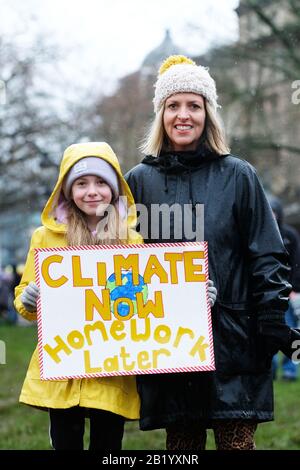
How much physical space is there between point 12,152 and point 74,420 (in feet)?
70.6

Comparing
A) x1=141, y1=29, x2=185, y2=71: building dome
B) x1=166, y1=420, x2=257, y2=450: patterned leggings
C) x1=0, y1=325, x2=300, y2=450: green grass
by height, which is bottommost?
x1=0, y1=325, x2=300, y2=450: green grass

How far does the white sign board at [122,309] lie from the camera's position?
11.4 ft

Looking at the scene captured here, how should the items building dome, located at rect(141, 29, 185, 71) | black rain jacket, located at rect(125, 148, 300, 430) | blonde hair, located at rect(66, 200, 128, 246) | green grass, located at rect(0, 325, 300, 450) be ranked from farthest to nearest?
building dome, located at rect(141, 29, 185, 71) < green grass, located at rect(0, 325, 300, 450) < blonde hair, located at rect(66, 200, 128, 246) < black rain jacket, located at rect(125, 148, 300, 430)

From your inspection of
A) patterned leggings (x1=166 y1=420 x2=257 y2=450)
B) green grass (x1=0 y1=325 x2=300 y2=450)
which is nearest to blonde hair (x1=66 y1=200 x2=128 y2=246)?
patterned leggings (x1=166 y1=420 x2=257 y2=450)

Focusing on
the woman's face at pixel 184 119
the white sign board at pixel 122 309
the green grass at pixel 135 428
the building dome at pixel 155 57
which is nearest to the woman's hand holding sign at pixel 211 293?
the white sign board at pixel 122 309

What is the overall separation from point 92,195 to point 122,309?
51 centimetres

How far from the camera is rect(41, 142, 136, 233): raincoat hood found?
3662 mm

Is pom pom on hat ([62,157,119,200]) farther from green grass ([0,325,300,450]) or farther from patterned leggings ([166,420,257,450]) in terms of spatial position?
green grass ([0,325,300,450])

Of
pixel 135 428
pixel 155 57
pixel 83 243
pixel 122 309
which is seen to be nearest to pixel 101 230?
pixel 83 243

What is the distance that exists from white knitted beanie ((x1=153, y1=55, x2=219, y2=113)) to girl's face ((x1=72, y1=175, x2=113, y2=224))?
462 millimetres

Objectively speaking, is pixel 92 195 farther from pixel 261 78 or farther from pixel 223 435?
pixel 261 78

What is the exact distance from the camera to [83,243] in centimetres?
360

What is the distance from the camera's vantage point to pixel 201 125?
3662mm
